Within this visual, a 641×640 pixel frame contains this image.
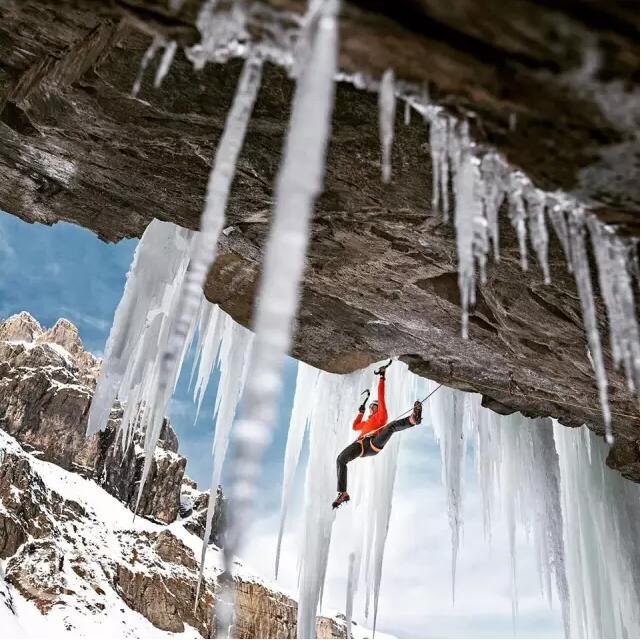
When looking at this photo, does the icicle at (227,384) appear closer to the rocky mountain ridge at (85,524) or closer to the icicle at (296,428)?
the icicle at (296,428)

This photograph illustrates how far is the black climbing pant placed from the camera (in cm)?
731

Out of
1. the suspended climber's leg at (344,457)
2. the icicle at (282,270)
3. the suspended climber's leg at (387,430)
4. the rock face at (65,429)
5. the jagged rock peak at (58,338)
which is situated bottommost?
the icicle at (282,270)

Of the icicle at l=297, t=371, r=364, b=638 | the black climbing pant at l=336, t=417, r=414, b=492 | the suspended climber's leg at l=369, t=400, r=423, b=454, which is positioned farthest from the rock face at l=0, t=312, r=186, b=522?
the suspended climber's leg at l=369, t=400, r=423, b=454

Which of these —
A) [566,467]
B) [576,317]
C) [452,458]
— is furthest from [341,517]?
[576,317]

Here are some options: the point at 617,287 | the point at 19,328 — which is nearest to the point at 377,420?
the point at 617,287

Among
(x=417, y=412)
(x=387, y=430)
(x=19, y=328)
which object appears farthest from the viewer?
(x=19, y=328)

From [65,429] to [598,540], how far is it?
26.4 metres

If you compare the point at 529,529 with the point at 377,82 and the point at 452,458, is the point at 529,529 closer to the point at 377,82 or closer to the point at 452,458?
the point at 452,458

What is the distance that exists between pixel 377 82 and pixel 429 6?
27 cm

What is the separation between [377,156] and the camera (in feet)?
11.0

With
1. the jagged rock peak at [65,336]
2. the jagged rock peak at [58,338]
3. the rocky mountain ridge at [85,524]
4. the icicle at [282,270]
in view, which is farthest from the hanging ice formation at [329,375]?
the jagged rock peak at [65,336]

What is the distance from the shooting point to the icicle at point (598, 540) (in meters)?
7.59

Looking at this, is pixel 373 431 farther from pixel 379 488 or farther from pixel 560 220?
pixel 560 220

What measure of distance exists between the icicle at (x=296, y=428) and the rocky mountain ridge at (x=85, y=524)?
555 centimetres
